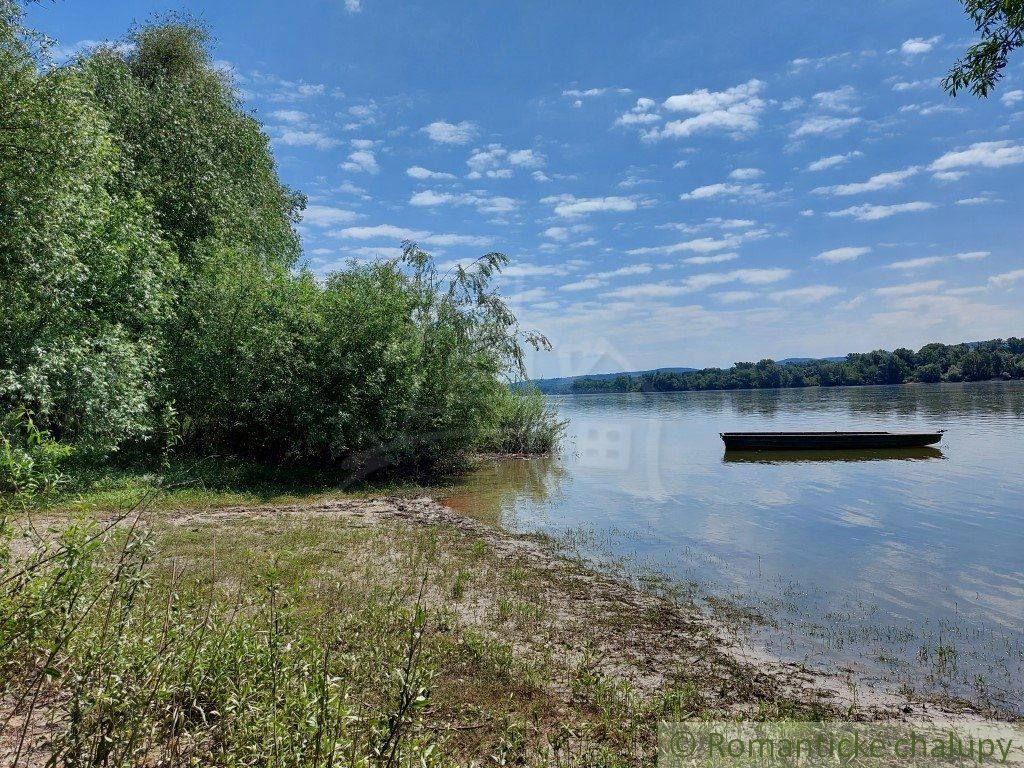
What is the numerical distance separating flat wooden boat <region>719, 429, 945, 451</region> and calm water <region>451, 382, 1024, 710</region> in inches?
42.5

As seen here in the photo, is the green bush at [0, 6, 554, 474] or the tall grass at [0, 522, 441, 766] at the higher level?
the green bush at [0, 6, 554, 474]

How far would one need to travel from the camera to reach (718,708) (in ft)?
18.1

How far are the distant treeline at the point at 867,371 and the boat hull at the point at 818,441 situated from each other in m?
51.6

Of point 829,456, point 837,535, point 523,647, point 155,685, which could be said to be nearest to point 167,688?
point 155,685

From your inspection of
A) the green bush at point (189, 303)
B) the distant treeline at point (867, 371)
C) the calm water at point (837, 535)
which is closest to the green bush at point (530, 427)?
the calm water at point (837, 535)

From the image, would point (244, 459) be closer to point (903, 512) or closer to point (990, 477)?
point (903, 512)

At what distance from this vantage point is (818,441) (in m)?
30.8

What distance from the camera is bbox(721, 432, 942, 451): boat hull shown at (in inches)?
1175

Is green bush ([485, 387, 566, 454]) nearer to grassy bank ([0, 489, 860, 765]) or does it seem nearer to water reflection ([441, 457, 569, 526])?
water reflection ([441, 457, 569, 526])

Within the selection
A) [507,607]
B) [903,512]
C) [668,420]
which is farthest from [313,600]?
[668,420]

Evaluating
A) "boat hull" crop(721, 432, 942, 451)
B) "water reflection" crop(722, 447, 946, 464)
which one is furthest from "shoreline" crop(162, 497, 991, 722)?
"boat hull" crop(721, 432, 942, 451)

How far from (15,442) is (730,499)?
18733 millimetres

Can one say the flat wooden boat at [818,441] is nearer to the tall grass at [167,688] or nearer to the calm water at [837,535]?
the calm water at [837,535]

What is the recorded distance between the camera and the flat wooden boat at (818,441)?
2984 centimetres
